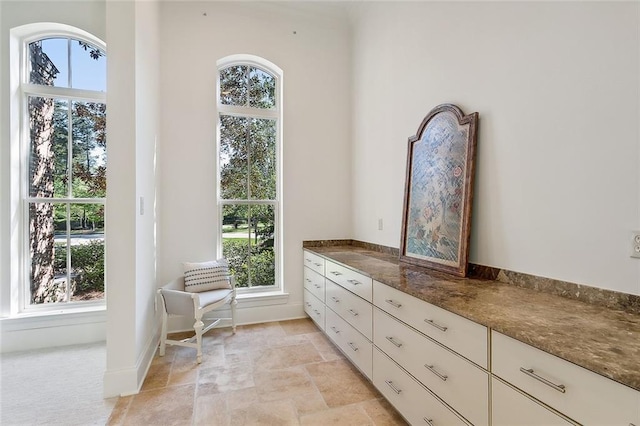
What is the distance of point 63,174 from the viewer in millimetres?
3021

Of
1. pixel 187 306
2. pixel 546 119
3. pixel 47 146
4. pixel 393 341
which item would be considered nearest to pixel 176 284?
pixel 187 306

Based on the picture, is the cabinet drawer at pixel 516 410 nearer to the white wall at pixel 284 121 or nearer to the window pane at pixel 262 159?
the white wall at pixel 284 121

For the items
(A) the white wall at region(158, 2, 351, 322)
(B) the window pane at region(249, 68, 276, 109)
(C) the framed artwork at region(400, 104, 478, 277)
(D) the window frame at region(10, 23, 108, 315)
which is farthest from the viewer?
(B) the window pane at region(249, 68, 276, 109)

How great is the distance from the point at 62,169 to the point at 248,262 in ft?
6.79

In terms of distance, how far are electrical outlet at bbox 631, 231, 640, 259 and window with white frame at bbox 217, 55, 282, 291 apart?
2.95 meters

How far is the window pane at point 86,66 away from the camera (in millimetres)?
3072

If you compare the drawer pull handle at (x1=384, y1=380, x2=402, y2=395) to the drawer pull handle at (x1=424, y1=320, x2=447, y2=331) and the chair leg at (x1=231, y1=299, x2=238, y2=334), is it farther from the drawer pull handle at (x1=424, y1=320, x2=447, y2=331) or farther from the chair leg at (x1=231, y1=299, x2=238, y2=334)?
the chair leg at (x1=231, y1=299, x2=238, y2=334)

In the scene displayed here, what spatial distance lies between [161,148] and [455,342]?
10.2 ft

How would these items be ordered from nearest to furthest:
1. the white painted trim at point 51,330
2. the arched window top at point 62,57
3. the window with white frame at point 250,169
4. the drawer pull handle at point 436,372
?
the drawer pull handle at point 436,372 → the white painted trim at point 51,330 → the arched window top at point 62,57 → the window with white frame at point 250,169

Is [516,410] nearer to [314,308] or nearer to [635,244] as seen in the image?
[635,244]

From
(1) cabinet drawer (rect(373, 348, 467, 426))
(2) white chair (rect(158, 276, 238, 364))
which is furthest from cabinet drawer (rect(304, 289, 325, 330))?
(1) cabinet drawer (rect(373, 348, 467, 426))

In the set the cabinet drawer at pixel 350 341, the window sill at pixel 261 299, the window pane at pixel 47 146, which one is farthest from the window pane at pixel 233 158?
the cabinet drawer at pixel 350 341

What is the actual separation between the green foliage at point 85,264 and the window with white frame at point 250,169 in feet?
3.99

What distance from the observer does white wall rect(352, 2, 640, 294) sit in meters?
1.31
